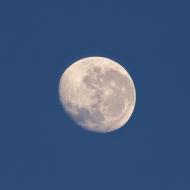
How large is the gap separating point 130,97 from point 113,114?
64.8 inches

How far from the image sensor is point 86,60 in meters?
53.6

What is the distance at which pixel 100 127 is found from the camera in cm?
5266

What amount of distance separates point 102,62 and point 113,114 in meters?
2.96

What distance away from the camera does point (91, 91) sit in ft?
169

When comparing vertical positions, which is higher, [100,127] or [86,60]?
[86,60]

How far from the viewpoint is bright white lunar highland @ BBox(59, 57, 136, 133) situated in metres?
51.7

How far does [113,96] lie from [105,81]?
0.87m

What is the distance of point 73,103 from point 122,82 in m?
2.78

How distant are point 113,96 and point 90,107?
1301 mm

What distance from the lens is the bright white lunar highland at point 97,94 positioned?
51.7 m

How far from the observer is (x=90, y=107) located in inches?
2042

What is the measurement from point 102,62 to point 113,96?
2.51 m

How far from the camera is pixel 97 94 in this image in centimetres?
5153

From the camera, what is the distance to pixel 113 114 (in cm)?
5231
